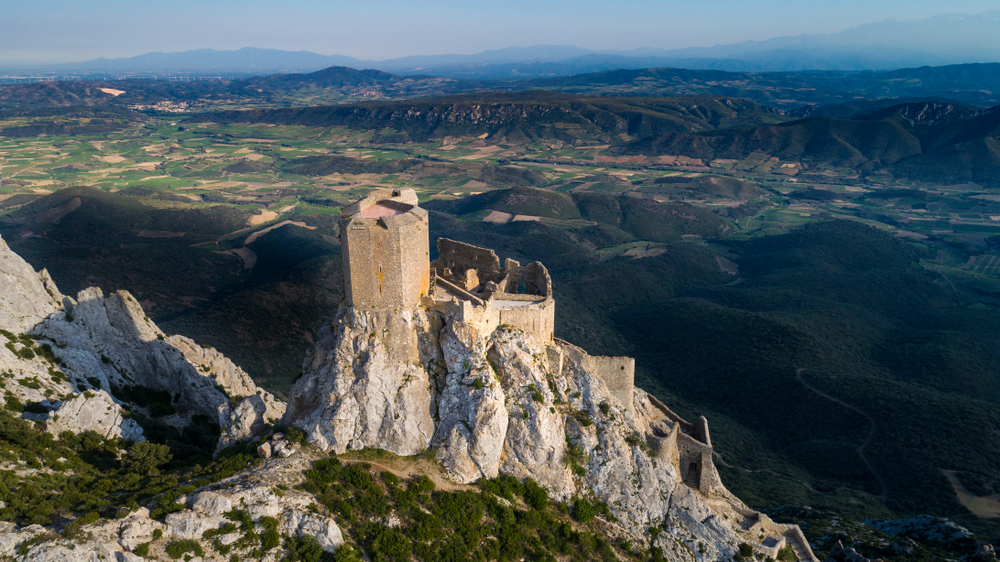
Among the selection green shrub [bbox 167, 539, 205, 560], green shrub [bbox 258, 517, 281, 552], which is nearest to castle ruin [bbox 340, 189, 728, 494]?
green shrub [bbox 258, 517, 281, 552]

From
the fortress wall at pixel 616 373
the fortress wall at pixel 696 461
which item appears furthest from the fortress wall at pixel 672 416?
the fortress wall at pixel 616 373

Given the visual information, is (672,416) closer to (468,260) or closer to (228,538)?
(468,260)

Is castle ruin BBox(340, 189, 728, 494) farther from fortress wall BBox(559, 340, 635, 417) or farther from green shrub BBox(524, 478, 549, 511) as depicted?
green shrub BBox(524, 478, 549, 511)

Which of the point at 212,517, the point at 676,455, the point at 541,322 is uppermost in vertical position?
the point at 541,322

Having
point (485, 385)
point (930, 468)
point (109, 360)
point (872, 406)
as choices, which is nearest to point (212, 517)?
point (485, 385)

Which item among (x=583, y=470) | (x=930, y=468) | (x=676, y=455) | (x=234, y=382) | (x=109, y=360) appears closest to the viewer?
(x=583, y=470)

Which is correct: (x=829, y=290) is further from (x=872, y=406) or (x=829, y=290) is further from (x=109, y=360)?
(x=109, y=360)
